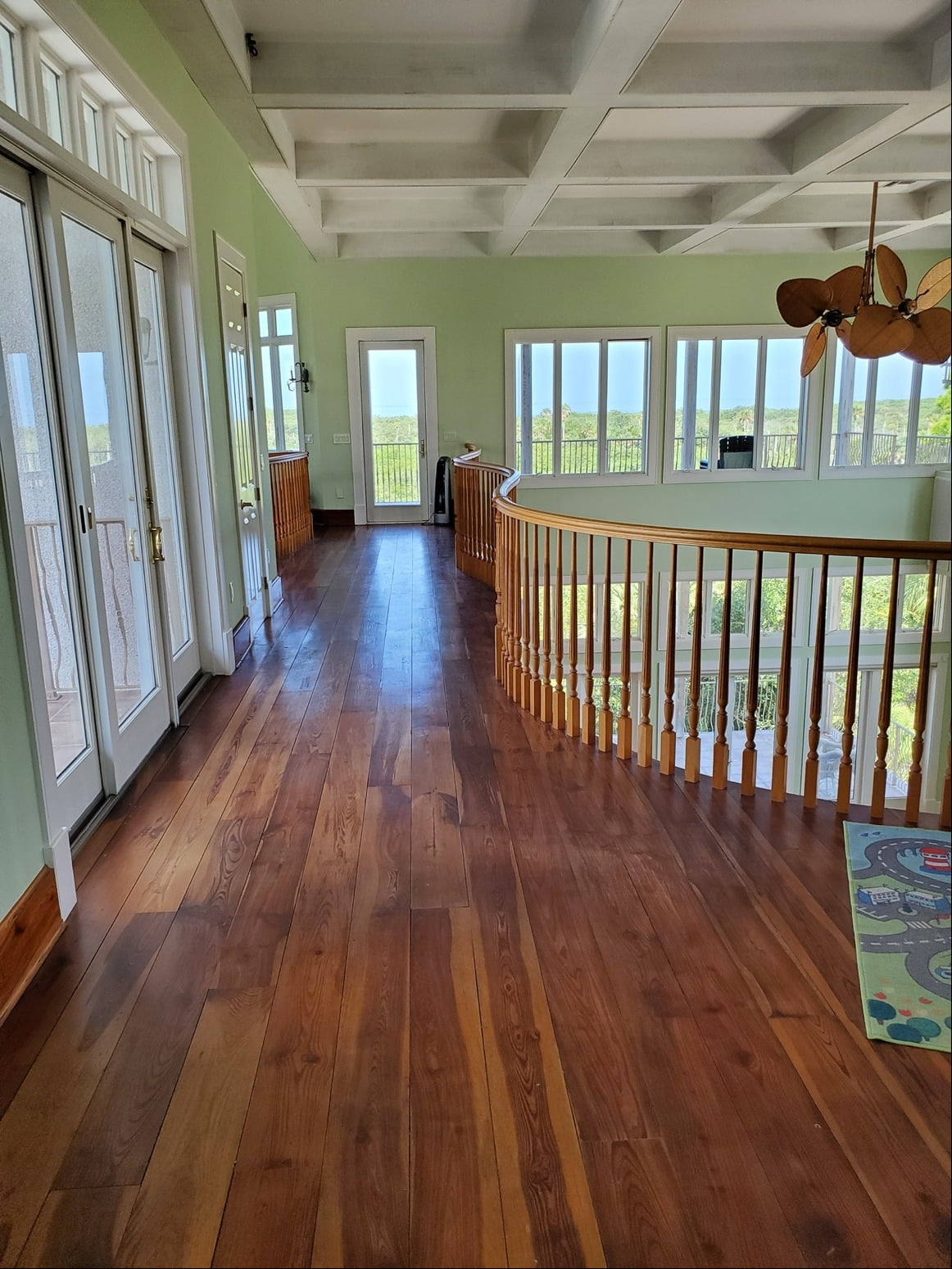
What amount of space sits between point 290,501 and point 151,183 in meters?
5.06

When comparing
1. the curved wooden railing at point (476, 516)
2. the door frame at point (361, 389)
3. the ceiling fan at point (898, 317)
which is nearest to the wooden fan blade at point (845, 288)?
the ceiling fan at point (898, 317)

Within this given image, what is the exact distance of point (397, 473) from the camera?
1103 cm

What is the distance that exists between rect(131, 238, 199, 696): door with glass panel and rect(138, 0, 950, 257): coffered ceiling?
3.68ft

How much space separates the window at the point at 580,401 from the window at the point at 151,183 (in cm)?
700

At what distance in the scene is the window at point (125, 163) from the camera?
3518 millimetres

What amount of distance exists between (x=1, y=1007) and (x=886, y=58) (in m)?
6.12

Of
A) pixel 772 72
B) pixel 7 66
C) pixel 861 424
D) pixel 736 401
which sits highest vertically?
pixel 772 72

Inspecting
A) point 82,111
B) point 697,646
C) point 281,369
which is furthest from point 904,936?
point 281,369

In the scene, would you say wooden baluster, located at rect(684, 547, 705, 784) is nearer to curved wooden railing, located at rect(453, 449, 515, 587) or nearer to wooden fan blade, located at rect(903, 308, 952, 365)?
wooden fan blade, located at rect(903, 308, 952, 365)

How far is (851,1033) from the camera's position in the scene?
2027mm

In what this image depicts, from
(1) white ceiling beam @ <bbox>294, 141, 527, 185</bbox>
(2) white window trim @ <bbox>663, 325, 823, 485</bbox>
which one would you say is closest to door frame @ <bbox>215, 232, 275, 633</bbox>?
(1) white ceiling beam @ <bbox>294, 141, 527, 185</bbox>

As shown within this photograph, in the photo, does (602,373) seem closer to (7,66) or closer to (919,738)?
(919,738)

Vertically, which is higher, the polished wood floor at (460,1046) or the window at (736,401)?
the window at (736,401)

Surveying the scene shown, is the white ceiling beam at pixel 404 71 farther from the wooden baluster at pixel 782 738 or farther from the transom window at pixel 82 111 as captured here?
the wooden baluster at pixel 782 738
